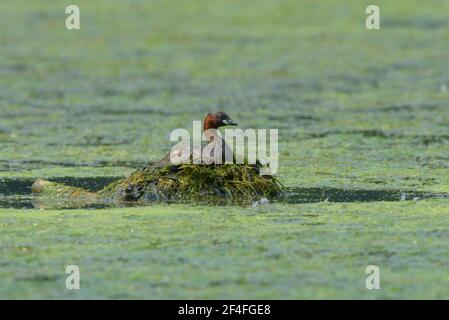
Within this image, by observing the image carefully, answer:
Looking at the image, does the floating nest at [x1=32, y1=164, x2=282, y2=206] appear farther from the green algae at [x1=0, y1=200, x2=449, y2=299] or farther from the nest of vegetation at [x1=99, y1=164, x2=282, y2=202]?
the green algae at [x1=0, y1=200, x2=449, y2=299]

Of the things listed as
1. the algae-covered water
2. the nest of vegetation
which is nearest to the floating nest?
the nest of vegetation

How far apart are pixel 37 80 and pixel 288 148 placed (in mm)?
5743

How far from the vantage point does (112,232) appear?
8.06m

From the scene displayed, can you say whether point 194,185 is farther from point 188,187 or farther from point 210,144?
point 210,144

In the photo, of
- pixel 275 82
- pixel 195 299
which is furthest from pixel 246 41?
pixel 195 299

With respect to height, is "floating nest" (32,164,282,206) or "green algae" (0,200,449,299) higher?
"floating nest" (32,164,282,206)

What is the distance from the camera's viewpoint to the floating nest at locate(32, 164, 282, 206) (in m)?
9.36

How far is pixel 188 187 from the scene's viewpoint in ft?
30.8

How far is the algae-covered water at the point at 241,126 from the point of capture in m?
7.07

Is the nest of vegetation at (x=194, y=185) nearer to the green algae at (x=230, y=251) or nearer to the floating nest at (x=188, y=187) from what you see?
the floating nest at (x=188, y=187)

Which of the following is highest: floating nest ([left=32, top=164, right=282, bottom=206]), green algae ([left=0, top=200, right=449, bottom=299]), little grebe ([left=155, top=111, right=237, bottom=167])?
little grebe ([left=155, top=111, right=237, bottom=167])

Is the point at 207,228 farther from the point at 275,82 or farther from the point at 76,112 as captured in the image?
the point at 275,82

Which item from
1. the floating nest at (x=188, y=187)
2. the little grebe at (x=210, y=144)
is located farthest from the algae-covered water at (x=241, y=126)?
the little grebe at (x=210, y=144)

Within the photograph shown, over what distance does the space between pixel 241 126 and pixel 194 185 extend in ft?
14.3
